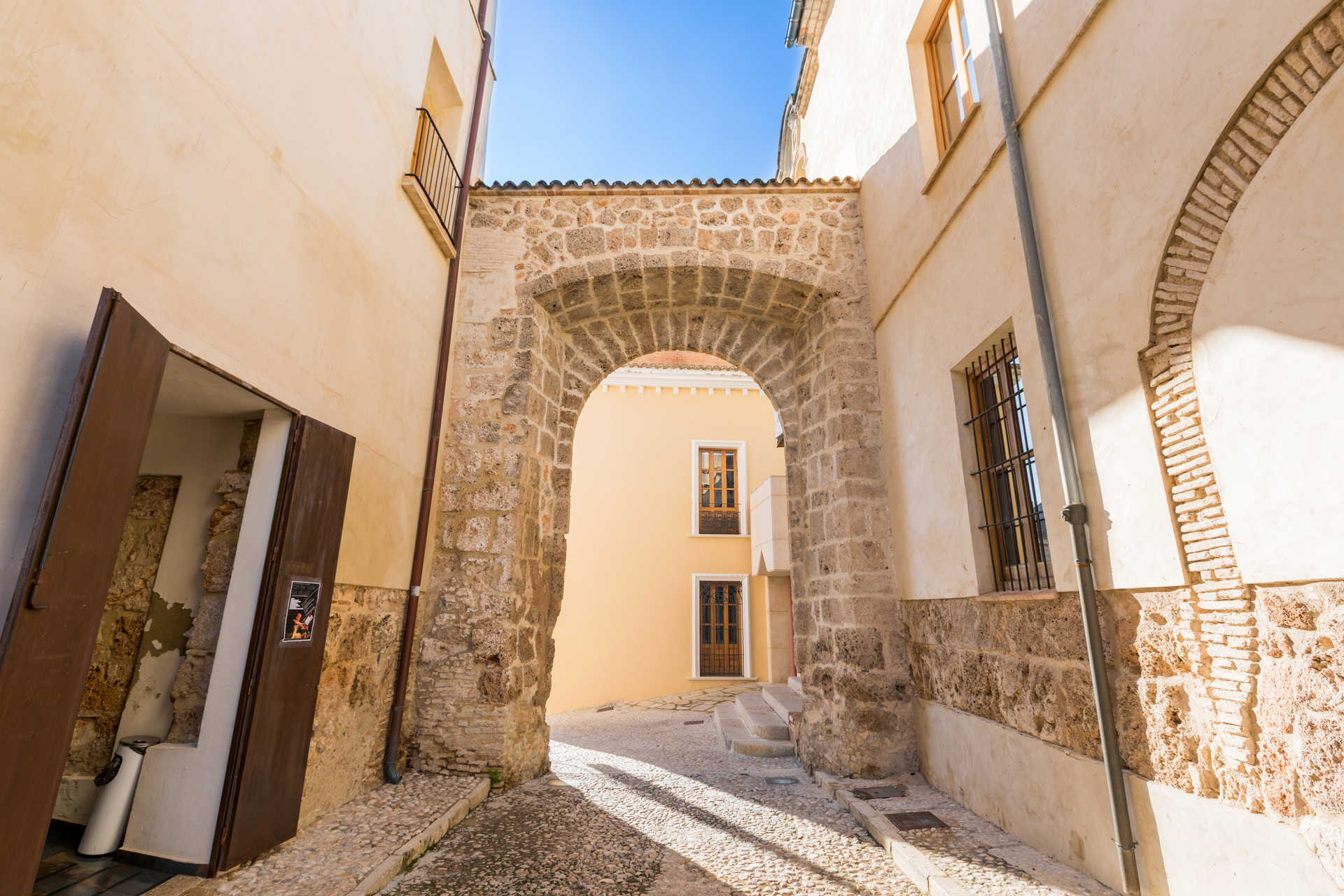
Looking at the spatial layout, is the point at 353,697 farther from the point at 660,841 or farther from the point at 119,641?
the point at 660,841

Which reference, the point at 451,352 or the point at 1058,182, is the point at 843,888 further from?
the point at 451,352

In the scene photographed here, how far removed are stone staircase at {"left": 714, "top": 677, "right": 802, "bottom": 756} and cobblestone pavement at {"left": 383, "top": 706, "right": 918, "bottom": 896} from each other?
0.62m

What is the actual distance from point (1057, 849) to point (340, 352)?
431cm

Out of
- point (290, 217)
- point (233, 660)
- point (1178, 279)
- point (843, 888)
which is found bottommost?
point (843, 888)

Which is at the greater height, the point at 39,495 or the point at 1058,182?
the point at 1058,182

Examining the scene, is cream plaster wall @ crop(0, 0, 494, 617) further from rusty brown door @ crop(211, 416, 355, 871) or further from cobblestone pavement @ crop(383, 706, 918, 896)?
cobblestone pavement @ crop(383, 706, 918, 896)

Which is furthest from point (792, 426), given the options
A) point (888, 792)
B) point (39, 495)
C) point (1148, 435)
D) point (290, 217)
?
point (39, 495)

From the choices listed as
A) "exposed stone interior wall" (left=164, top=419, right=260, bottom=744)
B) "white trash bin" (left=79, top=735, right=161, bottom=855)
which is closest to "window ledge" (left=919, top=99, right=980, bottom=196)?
"exposed stone interior wall" (left=164, top=419, right=260, bottom=744)

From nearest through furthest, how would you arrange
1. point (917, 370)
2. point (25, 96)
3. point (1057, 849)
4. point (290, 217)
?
1. point (25, 96)
2. point (1057, 849)
3. point (290, 217)
4. point (917, 370)

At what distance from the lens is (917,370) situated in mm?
4402

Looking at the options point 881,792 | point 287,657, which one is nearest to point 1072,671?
point 881,792

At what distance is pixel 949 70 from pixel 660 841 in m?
5.28

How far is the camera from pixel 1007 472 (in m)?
3.63

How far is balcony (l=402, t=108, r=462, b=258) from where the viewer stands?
→ 448 centimetres
